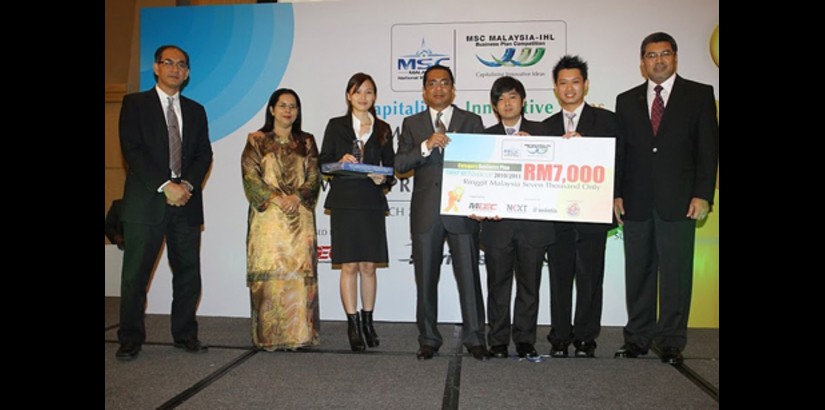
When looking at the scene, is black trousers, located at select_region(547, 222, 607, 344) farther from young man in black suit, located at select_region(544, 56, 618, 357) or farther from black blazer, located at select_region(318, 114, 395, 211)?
Answer: black blazer, located at select_region(318, 114, 395, 211)

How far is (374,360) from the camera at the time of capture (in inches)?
142

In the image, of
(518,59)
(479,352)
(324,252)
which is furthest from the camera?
(324,252)

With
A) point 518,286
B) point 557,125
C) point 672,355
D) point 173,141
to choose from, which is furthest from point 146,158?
point 672,355

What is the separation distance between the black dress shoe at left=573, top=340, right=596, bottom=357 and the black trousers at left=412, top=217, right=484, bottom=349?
0.61m

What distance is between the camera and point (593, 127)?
364 cm

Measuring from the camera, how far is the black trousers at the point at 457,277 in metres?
3.63

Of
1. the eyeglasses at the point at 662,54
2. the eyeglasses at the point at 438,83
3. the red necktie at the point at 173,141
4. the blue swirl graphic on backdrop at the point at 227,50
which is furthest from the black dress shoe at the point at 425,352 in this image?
the blue swirl graphic on backdrop at the point at 227,50

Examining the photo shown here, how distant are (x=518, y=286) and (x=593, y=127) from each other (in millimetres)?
1082

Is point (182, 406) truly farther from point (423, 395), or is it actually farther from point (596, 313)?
point (596, 313)

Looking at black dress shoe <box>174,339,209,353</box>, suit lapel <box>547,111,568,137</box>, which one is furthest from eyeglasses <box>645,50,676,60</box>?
black dress shoe <box>174,339,209,353</box>

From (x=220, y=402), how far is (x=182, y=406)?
0.17 meters

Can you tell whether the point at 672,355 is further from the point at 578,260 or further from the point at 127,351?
the point at 127,351

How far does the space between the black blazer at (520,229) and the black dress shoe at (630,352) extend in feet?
2.78
